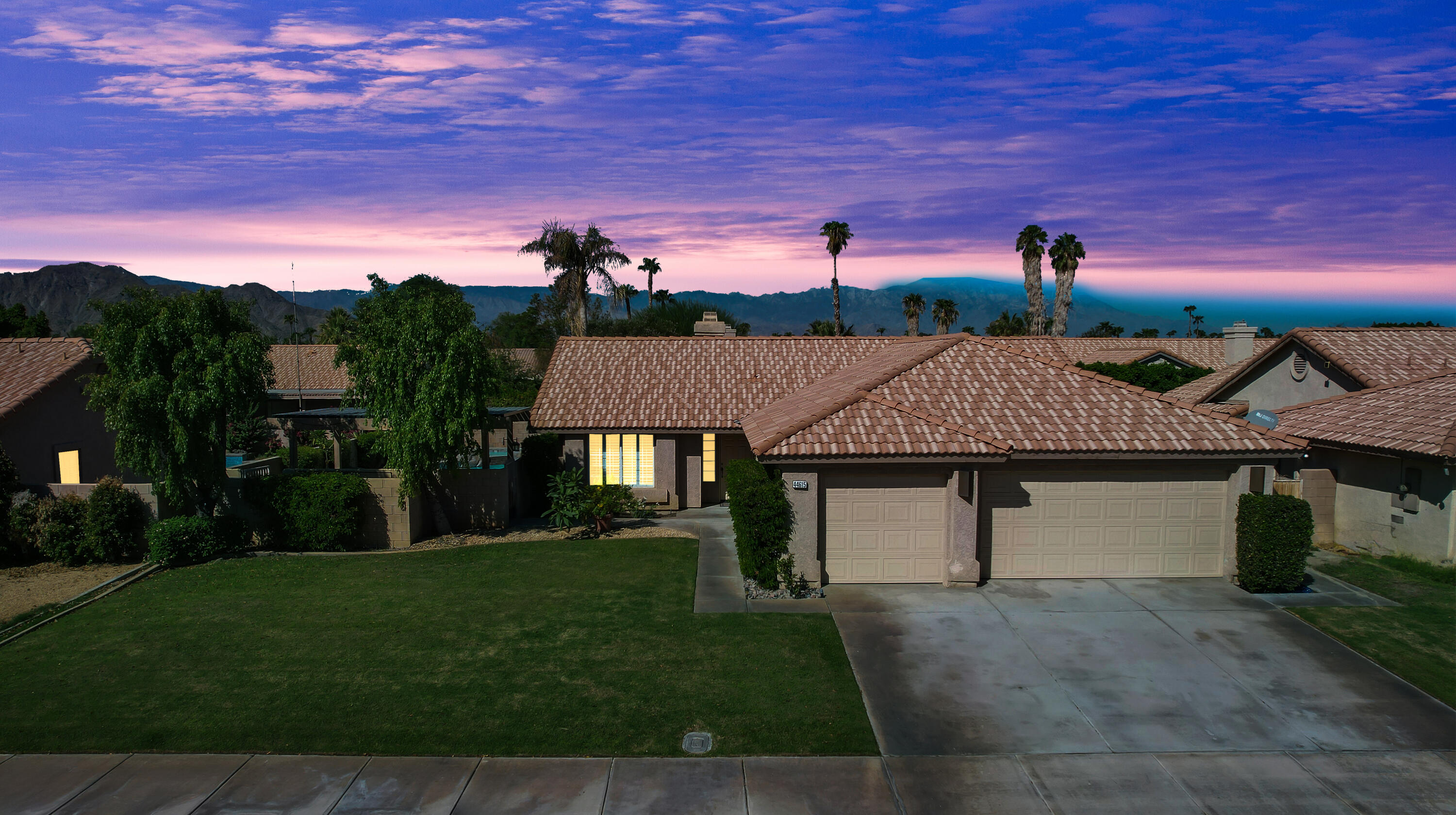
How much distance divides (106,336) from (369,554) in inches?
258

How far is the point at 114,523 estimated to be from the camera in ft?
54.2

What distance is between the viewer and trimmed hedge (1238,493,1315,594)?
13.9 m

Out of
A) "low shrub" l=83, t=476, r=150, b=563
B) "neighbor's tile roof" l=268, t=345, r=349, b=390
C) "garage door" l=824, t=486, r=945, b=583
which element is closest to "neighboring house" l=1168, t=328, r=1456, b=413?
"garage door" l=824, t=486, r=945, b=583

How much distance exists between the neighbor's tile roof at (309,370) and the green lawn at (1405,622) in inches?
1758

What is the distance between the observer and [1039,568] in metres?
15.0

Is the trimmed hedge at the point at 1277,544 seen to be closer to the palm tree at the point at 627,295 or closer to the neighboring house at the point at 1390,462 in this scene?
the neighboring house at the point at 1390,462

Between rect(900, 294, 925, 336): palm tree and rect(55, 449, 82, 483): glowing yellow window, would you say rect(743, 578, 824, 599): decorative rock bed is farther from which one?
rect(900, 294, 925, 336): palm tree

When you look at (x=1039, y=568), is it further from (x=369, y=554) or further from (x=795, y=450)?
(x=369, y=554)

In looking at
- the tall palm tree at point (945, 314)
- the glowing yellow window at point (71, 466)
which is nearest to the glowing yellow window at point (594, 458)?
the glowing yellow window at point (71, 466)

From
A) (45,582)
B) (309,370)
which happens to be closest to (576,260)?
(309,370)

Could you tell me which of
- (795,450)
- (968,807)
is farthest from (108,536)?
(968,807)

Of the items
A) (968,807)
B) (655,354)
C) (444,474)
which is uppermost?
(655,354)

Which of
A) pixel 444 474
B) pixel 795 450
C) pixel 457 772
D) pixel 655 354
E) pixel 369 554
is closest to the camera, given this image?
pixel 457 772

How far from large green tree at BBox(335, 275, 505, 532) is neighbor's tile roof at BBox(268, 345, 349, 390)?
29.8 m
